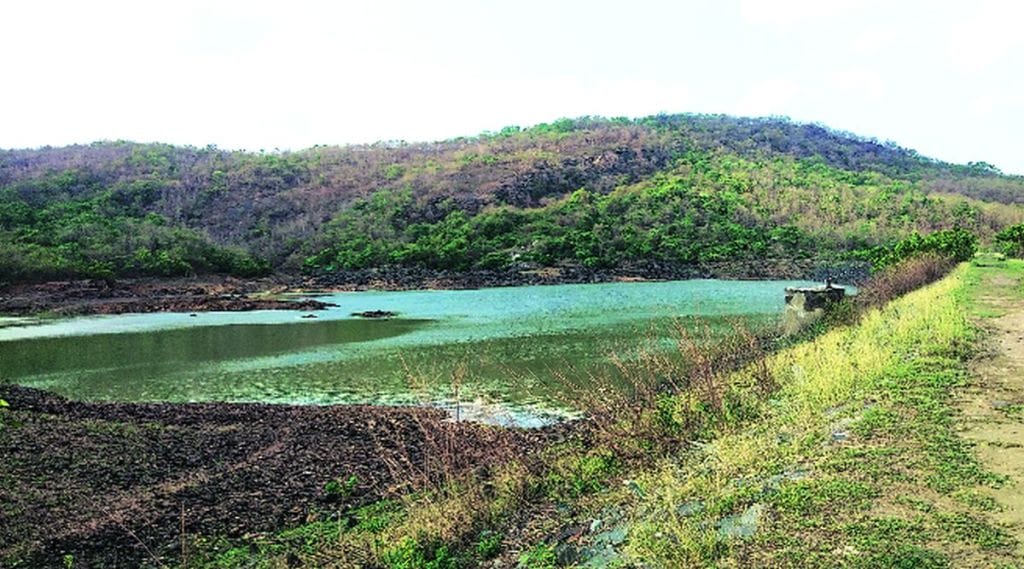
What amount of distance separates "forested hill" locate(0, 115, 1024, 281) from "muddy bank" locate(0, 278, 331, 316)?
2438 mm

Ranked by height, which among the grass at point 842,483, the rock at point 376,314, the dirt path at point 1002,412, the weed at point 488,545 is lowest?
the rock at point 376,314

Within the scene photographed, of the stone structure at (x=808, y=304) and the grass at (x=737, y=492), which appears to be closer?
the grass at (x=737, y=492)

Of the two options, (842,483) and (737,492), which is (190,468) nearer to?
(737,492)

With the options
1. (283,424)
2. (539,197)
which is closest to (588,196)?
(539,197)

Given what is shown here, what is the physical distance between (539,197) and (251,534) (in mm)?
89855

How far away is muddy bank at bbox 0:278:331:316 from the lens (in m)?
45.8

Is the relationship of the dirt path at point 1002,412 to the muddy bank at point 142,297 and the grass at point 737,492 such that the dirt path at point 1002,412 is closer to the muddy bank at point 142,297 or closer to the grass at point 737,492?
the grass at point 737,492

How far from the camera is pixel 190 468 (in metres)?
11.6

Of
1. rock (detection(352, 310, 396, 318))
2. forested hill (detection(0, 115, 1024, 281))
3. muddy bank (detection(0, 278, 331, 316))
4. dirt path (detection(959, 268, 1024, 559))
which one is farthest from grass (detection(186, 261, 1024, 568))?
forested hill (detection(0, 115, 1024, 281))

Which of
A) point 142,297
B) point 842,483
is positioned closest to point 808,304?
point 842,483

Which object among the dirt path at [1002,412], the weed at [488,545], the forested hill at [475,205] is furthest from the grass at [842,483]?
the forested hill at [475,205]

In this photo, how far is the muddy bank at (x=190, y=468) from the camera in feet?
28.2

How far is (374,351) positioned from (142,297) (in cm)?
3431

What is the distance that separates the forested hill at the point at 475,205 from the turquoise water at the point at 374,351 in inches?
1010
